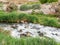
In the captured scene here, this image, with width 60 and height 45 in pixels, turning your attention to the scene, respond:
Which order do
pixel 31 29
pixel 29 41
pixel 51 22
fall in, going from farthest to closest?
pixel 51 22 < pixel 31 29 < pixel 29 41

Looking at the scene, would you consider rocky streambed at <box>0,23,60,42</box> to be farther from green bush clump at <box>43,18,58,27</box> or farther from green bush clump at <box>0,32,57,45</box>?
green bush clump at <box>0,32,57,45</box>

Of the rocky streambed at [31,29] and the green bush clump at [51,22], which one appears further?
the green bush clump at [51,22]

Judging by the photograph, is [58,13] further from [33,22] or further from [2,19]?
[2,19]

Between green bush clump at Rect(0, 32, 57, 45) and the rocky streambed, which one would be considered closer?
green bush clump at Rect(0, 32, 57, 45)

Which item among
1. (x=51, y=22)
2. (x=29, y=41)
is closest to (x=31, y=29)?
(x=51, y=22)

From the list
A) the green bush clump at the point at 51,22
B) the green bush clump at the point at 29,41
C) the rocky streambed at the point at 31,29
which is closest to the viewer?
the green bush clump at the point at 29,41

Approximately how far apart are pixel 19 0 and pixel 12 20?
566 inches

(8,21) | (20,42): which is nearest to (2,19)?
(8,21)

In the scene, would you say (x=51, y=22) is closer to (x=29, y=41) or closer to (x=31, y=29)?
(x=31, y=29)

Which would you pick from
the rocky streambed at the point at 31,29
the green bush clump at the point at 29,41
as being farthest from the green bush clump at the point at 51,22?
the green bush clump at the point at 29,41

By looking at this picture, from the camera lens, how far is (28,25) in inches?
755

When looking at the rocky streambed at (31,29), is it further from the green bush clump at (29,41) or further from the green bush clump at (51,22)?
the green bush clump at (29,41)

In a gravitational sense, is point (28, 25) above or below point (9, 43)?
below

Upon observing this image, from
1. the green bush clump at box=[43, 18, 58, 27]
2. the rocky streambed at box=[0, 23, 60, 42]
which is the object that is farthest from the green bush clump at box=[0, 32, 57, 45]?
the green bush clump at box=[43, 18, 58, 27]
